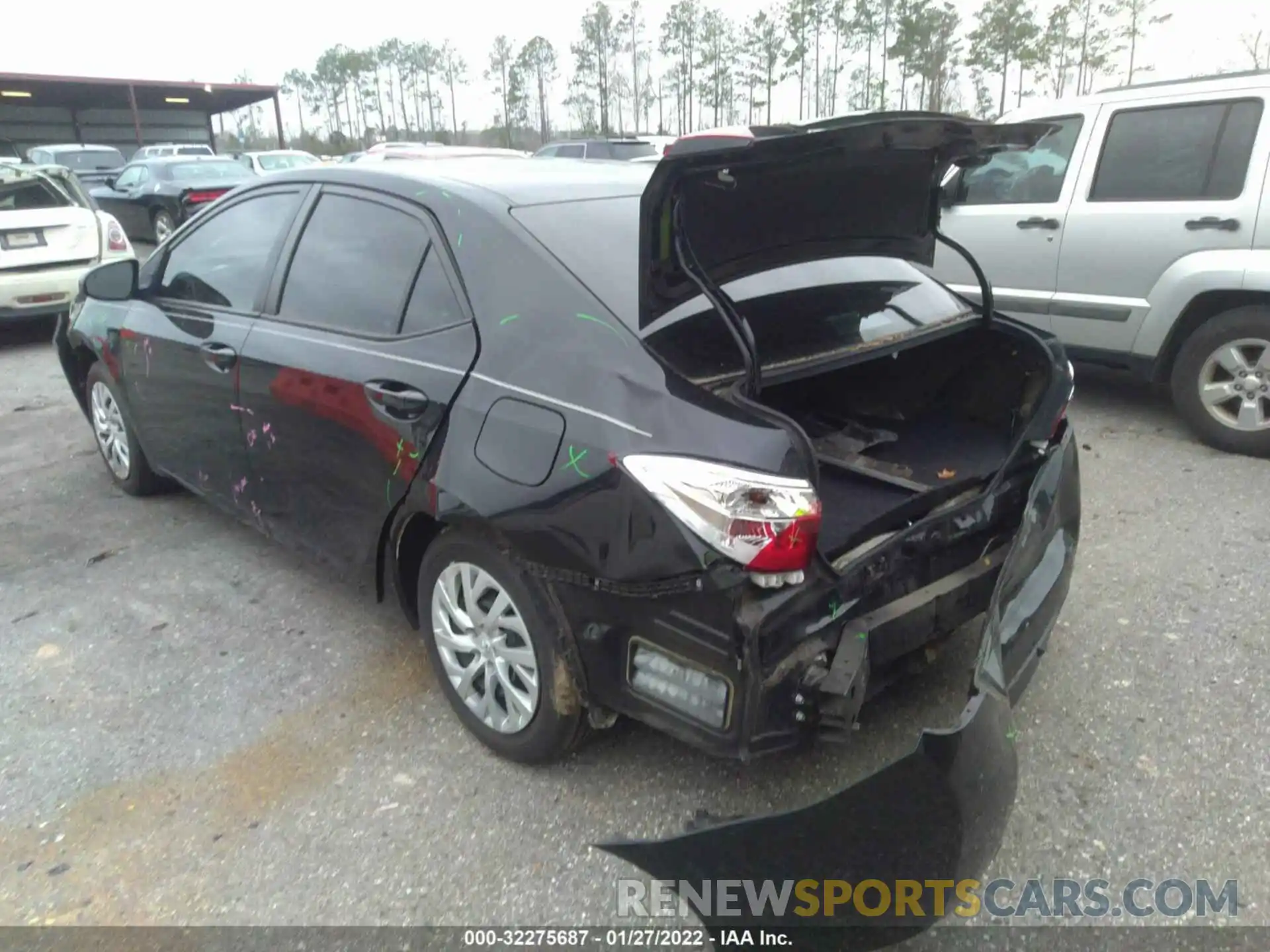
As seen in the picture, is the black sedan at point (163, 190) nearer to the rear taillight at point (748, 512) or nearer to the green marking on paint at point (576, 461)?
the green marking on paint at point (576, 461)

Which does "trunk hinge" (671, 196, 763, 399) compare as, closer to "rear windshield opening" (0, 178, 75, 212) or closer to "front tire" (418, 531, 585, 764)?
"front tire" (418, 531, 585, 764)

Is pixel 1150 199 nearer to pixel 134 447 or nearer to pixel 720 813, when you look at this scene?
pixel 720 813

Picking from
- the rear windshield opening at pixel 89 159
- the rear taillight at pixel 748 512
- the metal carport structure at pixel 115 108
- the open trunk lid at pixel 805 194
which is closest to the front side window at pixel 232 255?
the open trunk lid at pixel 805 194

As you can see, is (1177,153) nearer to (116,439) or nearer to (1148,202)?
(1148,202)

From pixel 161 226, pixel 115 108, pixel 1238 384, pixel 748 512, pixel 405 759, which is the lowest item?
pixel 405 759

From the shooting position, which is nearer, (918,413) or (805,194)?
(805,194)

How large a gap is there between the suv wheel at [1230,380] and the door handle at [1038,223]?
998mm

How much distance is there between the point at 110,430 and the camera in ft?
16.1

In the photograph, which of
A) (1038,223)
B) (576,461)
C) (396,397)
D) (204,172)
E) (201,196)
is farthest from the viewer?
(204,172)

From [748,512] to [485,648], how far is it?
101 cm

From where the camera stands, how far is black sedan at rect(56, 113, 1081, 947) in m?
2.14

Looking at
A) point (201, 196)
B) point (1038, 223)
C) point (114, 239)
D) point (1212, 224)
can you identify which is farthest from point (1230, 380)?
point (201, 196)

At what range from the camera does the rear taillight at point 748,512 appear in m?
2.13

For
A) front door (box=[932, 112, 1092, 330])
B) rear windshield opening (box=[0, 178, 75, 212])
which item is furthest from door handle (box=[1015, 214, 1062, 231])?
rear windshield opening (box=[0, 178, 75, 212])
